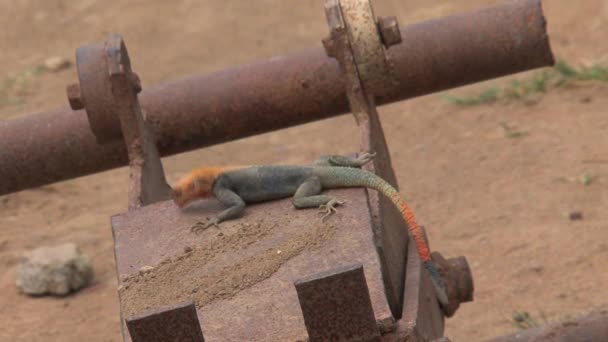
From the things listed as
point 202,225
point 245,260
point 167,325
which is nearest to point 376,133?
point 202,225

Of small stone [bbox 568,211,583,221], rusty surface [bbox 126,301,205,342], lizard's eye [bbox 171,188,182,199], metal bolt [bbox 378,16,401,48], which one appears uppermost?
metal bolt [bbox 378,16,401,48]

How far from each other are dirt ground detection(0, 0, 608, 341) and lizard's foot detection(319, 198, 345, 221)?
235 centimetres

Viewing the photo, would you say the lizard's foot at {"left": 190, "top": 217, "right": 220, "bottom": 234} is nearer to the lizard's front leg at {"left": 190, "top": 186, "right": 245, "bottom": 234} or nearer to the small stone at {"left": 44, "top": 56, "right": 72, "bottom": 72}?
the lizard's front leg at {"left": 190, "top": 186, "right": 245, "bottom": 234}

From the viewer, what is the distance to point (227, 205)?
154 inches

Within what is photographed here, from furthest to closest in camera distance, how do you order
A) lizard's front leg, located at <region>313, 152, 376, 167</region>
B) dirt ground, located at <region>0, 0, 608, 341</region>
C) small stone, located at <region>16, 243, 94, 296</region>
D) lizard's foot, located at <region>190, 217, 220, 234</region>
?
small stone, located at <region>16, 243, 94, 296</region>, dirt ground, located at <region>0, 0, 608, 341</region>, lizard's front leg, located at <region>313, 152, 376, 167</region>, lizard's foot, located at <region>190, 217, 220, 234</region>

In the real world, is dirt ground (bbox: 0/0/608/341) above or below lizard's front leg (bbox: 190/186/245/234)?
below

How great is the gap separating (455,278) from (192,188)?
878 mm

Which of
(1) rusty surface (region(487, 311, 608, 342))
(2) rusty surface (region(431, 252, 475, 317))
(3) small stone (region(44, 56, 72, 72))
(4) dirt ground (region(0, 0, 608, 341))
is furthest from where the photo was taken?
(3) small stone (region(44, 56, 72, 72))

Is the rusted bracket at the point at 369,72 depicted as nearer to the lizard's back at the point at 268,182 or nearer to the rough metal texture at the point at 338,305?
the lizard's back at the point at 268,182

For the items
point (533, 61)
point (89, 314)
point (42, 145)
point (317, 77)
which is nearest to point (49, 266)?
point (89, 314)

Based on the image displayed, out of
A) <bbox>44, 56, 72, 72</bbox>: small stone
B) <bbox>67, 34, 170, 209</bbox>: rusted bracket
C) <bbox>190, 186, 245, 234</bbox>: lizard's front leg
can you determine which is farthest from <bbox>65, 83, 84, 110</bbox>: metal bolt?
<bbox>44, 56, 72, 72</bbox>: small stone

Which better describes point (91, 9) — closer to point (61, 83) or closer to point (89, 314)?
point (61, 83)

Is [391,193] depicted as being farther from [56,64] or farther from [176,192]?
[56,64]

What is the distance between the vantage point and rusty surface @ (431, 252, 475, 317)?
4.26 metres
